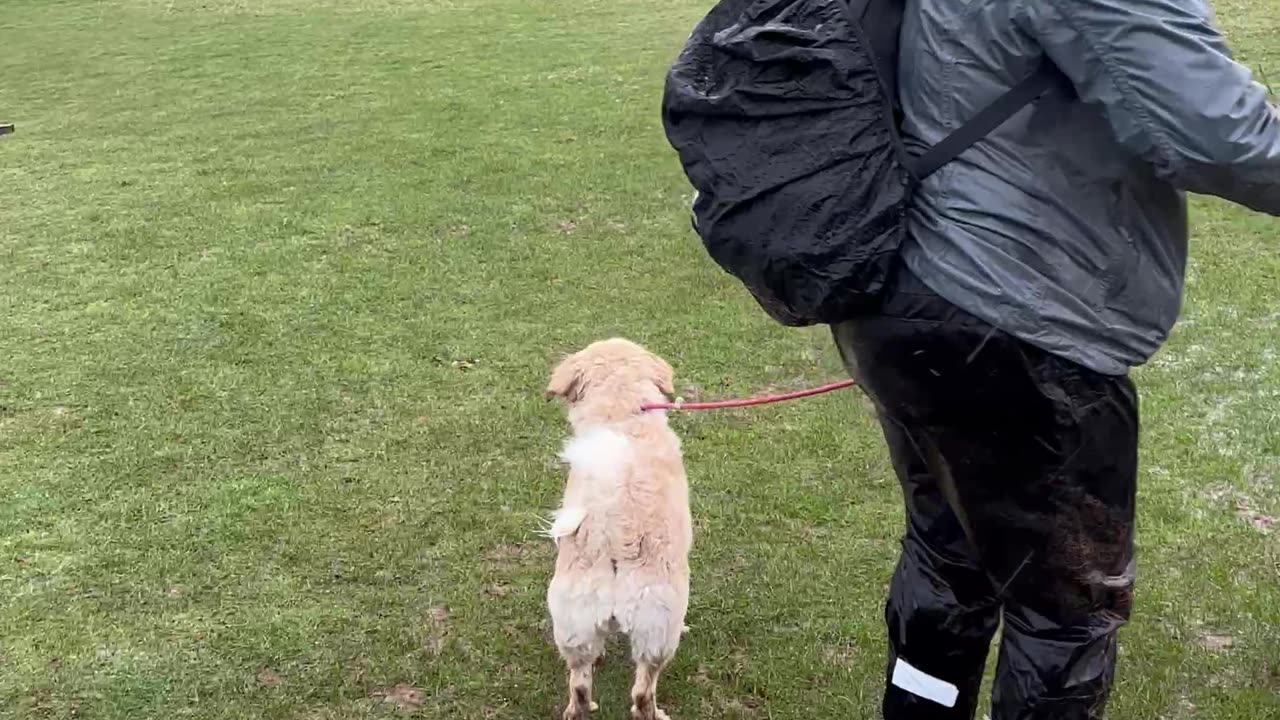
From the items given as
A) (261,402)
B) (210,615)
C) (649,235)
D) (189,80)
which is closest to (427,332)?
(261,402)

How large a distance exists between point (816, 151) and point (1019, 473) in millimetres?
595

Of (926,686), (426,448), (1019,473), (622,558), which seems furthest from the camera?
(426,448)

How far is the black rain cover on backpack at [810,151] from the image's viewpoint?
1650 millimetres

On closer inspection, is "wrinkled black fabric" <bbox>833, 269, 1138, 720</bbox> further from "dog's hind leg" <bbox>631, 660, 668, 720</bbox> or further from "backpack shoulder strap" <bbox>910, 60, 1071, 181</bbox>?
"dog's hind leg" <bbox>631, 660, 668, 720</bbox>

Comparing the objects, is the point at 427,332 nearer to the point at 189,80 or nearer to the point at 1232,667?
the point at 1232,667

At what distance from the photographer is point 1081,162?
5.30 feet

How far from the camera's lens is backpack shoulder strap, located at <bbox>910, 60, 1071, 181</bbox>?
158 cm

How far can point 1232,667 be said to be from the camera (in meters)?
2.92

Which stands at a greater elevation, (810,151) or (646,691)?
(810,151)

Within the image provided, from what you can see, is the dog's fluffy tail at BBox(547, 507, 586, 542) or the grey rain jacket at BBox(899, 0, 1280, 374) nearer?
the grey rain jacket at BBox(899, 0, 1280, 374)

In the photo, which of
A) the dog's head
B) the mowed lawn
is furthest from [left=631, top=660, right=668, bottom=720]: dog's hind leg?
the dog's head

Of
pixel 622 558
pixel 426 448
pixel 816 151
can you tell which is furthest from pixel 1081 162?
pixel 426 448

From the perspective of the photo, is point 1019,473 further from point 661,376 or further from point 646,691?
point 661,376

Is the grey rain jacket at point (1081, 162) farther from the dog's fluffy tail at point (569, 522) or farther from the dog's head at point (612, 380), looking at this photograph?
the dog's head at point (612, 380)
